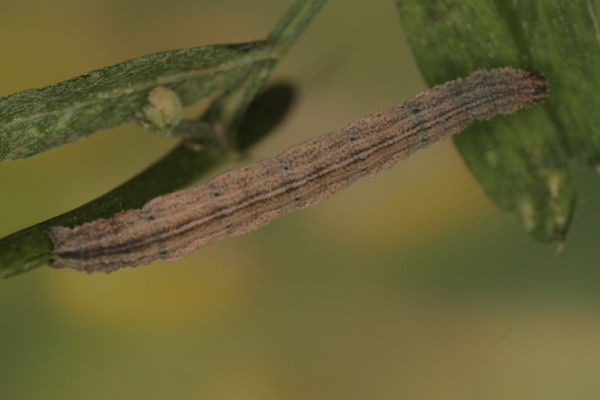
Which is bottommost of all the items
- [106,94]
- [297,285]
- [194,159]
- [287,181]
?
[297,285]

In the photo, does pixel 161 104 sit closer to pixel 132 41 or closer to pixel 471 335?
pixel 132 41

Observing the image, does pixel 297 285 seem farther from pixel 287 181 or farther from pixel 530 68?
pixel 530 68

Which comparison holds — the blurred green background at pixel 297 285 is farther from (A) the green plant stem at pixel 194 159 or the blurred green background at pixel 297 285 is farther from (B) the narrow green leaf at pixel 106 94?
(B) the narrow green leaf at pixel 106 94

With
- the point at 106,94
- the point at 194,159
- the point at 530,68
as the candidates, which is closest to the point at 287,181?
the point at 194,159

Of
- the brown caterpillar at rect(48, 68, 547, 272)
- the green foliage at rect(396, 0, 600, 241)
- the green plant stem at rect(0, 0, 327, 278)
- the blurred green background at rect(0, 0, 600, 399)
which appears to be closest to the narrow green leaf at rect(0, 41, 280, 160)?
the green plant stem at rect(0, 0, 327, 278)

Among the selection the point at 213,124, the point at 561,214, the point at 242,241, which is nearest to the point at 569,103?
the point at 561,214
